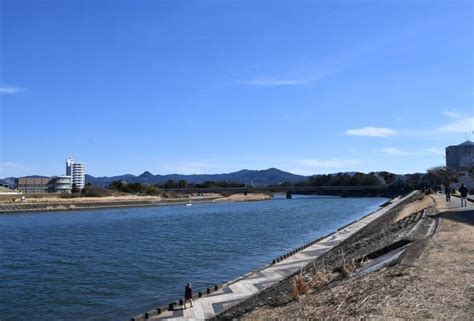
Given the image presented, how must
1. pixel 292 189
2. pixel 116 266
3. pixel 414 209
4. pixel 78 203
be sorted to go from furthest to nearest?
pixel 292 189, pixel 78 203, pixel 414 209, pixel 116 266

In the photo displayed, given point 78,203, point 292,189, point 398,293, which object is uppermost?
point 292,189

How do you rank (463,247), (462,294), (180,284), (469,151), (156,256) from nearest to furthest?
(462,294) → (463,247) → (180,284) → (156,256) → (469,151)

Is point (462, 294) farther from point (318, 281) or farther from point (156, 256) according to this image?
point (156, 256)

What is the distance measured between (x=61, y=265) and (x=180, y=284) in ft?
34.3

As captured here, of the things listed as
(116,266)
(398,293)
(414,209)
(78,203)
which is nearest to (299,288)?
(398,293)

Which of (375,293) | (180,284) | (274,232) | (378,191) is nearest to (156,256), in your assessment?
(180,284)

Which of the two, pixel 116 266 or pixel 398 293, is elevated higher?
pixel 398 293

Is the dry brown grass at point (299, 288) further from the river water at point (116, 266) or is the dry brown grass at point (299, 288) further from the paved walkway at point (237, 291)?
the river water at point (116, 266)

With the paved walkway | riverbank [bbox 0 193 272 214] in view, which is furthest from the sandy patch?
riverbank [bbox 0 193 272 214]

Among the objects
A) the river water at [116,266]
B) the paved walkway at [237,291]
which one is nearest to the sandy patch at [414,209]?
the river water at [116,266]

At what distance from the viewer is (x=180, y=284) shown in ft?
77.7

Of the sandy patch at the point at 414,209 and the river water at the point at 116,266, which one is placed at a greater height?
the sandy patch at the point at 414,209

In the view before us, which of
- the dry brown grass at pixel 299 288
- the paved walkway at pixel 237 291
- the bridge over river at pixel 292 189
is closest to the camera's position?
the dry brown grass at pixel 299 288

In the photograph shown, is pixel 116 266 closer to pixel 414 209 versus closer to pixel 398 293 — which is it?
pixel 398 293
